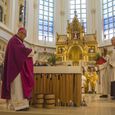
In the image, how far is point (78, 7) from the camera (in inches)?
1118

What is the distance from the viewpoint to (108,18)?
26062mm

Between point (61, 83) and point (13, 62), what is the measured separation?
1.36 metres

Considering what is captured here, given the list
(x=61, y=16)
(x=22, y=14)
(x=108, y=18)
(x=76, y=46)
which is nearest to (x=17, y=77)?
(x=22, y=14)

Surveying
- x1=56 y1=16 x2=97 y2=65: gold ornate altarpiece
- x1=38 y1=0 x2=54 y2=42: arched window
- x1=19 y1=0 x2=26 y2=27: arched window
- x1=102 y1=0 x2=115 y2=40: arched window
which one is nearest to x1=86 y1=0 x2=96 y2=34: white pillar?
x1=102 y1=0 x2=115 y2=40: arched window

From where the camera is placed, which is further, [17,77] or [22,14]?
[22,14]

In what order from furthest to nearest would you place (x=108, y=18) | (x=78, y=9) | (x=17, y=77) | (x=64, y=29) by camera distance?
(x=78, y=9), (x=64, y=29), (x=108, y=18), (x=17, y=77)

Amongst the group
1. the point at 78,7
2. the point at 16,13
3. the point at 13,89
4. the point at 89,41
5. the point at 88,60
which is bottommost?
the point at 13,89

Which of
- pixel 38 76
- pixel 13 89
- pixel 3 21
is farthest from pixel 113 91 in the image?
pixel 3 21

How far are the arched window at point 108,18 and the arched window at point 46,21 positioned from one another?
18.6 ft

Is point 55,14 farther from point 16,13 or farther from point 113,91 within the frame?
point 113,91

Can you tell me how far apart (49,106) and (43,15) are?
22804 mm

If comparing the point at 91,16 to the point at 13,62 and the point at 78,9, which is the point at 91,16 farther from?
the point at 13,62

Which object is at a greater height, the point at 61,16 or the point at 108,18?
the point at 61,16

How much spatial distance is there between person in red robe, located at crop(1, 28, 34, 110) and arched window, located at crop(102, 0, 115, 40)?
21.3 metres
